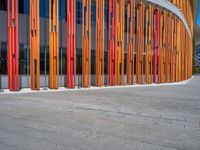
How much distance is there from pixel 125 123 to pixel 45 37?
1388 cm

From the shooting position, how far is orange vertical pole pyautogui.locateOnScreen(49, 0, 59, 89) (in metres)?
18.1

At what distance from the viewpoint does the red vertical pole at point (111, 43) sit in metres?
21.4

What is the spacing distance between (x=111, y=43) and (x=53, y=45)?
5447 millimetres

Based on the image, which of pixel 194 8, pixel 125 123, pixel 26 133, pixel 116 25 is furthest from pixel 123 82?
pixel 194 8

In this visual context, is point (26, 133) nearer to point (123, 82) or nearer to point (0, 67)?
point (0, 67)

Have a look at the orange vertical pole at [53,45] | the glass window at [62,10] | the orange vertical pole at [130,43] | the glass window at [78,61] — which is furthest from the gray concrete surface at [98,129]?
→ the orange vertical pole at [130,43]

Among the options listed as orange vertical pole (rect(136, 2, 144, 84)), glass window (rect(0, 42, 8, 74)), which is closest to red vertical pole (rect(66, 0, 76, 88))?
glass window (rect(0, 42, 8, 74))

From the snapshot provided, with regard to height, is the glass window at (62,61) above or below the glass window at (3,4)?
below

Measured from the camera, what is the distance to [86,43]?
19984 millimetres

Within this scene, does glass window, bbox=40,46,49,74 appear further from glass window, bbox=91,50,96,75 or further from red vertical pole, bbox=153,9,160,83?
red vertical pole, bbox=153,9,160,83

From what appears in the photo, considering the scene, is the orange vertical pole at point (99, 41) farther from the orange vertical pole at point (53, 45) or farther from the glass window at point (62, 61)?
the orange vertical pole at point (53, 45)

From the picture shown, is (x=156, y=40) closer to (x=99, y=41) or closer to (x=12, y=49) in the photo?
(x=99, y=41)

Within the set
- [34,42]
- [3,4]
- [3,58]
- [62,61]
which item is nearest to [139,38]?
[62,61]

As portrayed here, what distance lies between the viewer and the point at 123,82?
2247 cm
